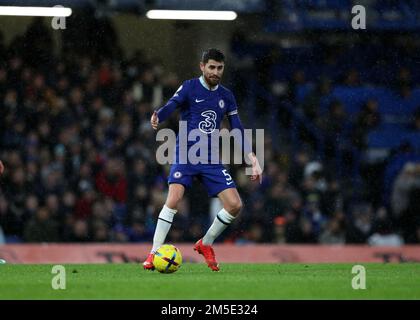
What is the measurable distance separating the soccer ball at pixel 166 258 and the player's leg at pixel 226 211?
49 centimetres

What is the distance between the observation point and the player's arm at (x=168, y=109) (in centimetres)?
878

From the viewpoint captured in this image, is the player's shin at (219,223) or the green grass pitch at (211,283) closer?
the green grass pitch at (211,283)

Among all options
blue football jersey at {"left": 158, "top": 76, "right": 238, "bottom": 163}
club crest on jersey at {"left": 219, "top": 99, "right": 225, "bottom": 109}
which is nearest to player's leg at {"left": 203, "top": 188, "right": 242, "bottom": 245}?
blue football jersey at {"left": 158, "top": 76, "right": 238, "bottom": 163}

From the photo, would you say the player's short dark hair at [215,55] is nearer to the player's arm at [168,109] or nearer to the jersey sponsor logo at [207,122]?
the player's arm at [168,109]

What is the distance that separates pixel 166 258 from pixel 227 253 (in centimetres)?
391

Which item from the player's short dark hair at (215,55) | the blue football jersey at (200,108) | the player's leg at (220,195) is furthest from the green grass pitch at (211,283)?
the player's short dark hair at (215,55)

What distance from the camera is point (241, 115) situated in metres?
16.4

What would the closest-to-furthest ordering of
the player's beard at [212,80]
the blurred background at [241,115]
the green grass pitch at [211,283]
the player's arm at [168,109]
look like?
the green grass pitch at [211,283], the player's arm at [168,109], the player's beard at [212,80], the blurred background at [241,115]

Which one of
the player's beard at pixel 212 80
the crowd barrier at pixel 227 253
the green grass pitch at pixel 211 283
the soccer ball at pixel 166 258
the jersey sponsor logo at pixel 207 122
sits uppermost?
the player's beard at pixel 212 80

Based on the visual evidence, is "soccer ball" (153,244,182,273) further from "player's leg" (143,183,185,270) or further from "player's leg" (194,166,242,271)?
"player's leg" (194,166,242,271)

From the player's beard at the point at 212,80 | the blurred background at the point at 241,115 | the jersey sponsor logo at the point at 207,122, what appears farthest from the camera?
the blurred background at the point at 241,115

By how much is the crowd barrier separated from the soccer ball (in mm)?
3693

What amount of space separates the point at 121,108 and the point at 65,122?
100 cm

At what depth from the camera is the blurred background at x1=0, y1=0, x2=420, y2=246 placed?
14.3m
